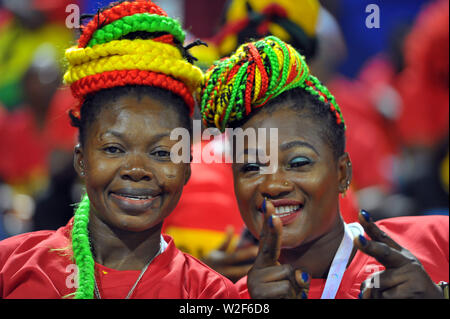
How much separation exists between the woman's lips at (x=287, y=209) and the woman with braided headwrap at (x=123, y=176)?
0.99 ft

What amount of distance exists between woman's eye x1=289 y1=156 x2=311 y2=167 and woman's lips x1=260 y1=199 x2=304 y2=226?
13 cm

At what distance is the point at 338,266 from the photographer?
2.07 metres

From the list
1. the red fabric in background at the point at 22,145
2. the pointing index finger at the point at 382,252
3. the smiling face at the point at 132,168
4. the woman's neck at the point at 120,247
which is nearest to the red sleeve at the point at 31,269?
the woman's neck at the point at 120,247

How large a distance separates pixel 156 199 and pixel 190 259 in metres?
0.30

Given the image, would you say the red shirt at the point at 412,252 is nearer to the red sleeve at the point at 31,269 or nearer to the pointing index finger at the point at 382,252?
the pointing index finger at the point at 382,252

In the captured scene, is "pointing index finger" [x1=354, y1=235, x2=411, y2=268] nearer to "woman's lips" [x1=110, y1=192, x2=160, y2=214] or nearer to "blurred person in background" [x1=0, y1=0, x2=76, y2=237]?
"woman's lips" [x1=110, y1=192, x2=160, y2=214]

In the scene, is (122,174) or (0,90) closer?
(122,174)

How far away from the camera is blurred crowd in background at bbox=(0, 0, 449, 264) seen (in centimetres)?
288

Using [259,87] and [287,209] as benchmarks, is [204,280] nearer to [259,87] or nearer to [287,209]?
[287,209]

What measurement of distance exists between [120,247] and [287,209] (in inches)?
24.2

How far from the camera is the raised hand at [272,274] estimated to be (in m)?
1.70
